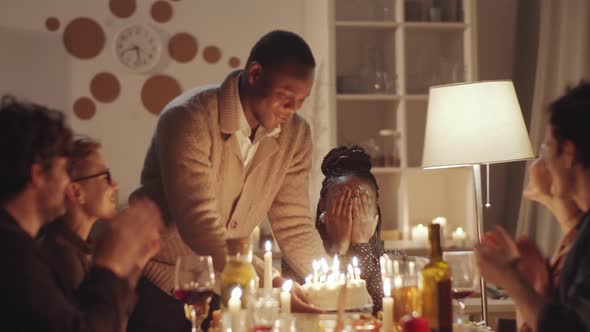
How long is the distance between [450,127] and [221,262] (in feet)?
4.05

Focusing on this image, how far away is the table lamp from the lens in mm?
2902

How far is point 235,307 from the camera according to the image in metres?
1.77

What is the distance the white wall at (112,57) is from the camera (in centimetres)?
511

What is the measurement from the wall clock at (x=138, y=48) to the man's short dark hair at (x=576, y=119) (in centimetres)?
411

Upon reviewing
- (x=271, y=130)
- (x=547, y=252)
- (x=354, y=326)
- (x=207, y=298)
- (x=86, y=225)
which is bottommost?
(x=547, y=252)

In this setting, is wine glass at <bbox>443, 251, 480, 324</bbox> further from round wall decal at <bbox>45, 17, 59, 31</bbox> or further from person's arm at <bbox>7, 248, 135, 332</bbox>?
round wall decal at <bbox>45, 17, 59, 31</bbox>

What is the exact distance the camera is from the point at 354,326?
1.87 meters

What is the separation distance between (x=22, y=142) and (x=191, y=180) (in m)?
0.84

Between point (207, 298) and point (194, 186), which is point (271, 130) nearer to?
point (194, 186)

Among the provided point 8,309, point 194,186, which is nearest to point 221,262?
point 194,186

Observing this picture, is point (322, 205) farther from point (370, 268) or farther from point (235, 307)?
point (235, 307)

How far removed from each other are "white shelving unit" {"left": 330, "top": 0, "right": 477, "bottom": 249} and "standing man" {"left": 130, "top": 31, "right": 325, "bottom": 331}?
80.5 inches

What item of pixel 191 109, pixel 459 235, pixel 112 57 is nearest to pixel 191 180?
pixel 191 109

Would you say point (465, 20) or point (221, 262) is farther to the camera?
point (465, 20)
